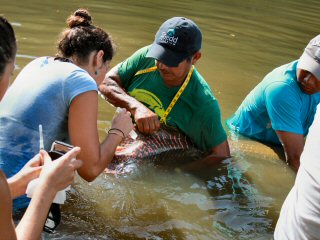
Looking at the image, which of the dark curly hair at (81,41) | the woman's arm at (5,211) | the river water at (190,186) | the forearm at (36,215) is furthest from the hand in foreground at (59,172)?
the dark curly hair at (81,41)

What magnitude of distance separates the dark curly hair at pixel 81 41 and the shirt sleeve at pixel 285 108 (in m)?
1.61

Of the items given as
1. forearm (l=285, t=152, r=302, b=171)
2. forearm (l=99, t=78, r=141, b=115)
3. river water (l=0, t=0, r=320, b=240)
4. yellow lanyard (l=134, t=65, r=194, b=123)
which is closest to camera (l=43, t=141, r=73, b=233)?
river water (l=0, t=0, r=320, b=240)

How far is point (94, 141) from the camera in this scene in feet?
9.03

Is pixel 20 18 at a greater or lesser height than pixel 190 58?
lesser

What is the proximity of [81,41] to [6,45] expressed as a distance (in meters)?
1.16

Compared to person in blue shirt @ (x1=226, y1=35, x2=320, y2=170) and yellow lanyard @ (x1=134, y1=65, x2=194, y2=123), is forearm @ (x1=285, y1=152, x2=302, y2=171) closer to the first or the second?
person in blue shirt @ (x1=226, y1=35, x2=320, y2=170)

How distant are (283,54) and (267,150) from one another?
4554 millimetres

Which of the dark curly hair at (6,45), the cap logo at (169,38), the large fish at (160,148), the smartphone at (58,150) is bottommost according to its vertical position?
the large fish at (160,148)

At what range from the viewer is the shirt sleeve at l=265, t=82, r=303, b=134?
3.99 metres

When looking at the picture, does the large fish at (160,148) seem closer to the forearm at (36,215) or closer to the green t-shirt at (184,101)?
the green t-shirt at (184,101)

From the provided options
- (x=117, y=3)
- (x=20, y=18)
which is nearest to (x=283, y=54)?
(x=117, y=3)

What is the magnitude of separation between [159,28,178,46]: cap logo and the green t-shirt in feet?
1.09

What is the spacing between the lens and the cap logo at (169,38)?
3.62 meters

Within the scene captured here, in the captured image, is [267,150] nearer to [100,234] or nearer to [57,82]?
[100,234]
